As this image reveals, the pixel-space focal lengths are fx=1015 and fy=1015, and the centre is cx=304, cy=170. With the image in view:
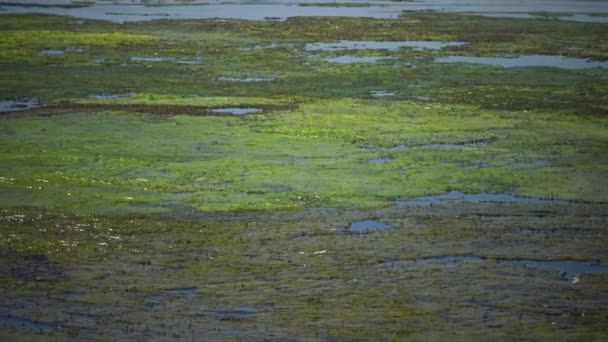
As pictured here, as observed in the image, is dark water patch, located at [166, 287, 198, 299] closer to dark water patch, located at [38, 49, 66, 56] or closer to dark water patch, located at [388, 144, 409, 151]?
dark water patch, located at [388, 144, 409, 151]

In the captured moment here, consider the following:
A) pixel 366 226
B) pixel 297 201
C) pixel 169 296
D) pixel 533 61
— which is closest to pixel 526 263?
pixel 366 226

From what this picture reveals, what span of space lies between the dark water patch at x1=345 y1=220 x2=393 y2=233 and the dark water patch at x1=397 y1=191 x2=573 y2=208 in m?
1.04

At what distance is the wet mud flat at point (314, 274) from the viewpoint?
10.9m

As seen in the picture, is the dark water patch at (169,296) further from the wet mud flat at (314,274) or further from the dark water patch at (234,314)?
the dark water patch at (234,314)

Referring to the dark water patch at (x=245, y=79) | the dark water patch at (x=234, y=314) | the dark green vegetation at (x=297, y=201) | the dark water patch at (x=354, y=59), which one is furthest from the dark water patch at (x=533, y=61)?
the dark water patch at (x=234, y=314)

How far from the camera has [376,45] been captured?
40.2 metres

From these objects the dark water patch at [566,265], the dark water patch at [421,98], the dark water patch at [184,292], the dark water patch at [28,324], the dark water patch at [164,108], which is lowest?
the dark water patch at [421,98]

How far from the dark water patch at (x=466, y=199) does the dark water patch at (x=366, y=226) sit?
3.40 feet

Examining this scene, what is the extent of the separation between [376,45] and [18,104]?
60.3ft

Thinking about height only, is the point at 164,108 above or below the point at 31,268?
below

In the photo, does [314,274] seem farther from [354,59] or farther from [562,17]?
[562,17]

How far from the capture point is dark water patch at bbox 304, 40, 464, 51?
128 feet

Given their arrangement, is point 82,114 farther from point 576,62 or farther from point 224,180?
point 576,62

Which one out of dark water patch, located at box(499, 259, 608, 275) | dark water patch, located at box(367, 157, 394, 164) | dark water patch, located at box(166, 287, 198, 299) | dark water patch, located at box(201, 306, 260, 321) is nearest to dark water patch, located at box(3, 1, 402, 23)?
dark water patch, located at box(367, 157, 394, 164)
